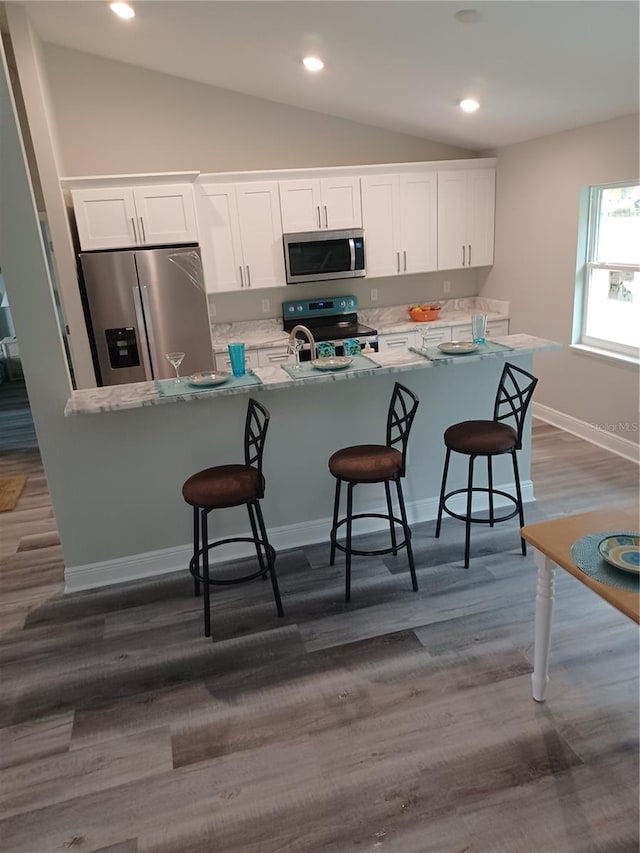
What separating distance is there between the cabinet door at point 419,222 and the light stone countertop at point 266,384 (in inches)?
Result: 89.6

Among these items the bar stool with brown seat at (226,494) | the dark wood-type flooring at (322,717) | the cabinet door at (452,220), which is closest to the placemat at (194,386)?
the bar stool with brown seat at (226,494)

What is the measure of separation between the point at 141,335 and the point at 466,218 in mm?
3112

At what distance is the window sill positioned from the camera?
13.4ft

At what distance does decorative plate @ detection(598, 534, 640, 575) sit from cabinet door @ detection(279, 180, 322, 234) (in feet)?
12.9

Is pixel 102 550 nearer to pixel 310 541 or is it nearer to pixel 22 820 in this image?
pixel 310 541

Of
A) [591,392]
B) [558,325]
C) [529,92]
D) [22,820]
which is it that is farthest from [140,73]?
[22,820]

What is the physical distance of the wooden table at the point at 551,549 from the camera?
175 cm

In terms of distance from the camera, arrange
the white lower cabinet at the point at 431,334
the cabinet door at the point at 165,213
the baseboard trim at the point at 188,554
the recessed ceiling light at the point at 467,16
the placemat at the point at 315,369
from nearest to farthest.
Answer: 1. the recessed ceiling light at the point at 467,16
2. the placemat at the point at 315,369
3. the baseboard trim at the point at 188,554
4. the cabinet door at the point at 165,213
5. the white lower cabinet at the point at 431,334

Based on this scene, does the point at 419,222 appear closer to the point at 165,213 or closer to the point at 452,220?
the point at 452,220

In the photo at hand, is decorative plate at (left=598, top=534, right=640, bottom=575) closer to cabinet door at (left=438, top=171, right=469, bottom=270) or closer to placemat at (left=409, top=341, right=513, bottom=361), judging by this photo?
placemat at (left=409, top=341, right=513, bottom=361)

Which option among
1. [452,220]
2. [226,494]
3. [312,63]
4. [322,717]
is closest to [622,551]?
[322,717]

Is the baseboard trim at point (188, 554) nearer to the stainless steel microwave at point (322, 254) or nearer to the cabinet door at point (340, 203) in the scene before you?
the stainless steel microwave at point (322, 254)

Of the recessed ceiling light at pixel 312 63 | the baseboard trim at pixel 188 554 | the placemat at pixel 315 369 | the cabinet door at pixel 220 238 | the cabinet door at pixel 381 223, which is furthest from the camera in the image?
the cabinet door at pixel 381 223

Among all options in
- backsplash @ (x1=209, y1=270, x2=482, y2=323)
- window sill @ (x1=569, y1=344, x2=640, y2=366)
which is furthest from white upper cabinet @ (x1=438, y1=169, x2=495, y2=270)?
window sill @ (x1=569, y1=344, x2=640, y2=366)
